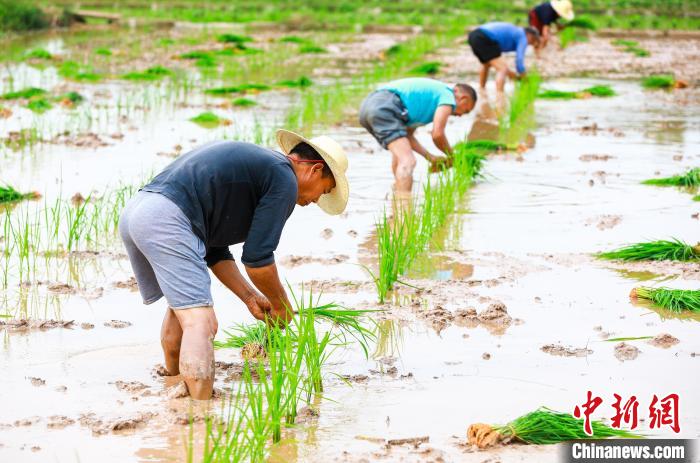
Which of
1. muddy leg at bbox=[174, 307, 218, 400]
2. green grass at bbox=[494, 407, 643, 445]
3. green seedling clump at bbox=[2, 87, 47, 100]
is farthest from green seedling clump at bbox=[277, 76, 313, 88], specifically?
green grass at bbox=[494, 407, 643, 445]

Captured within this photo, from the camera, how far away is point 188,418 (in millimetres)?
3305

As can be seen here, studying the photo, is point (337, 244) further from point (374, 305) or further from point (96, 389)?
point (96, 389)

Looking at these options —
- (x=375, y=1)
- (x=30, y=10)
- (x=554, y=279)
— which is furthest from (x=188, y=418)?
(x=375, y=1)

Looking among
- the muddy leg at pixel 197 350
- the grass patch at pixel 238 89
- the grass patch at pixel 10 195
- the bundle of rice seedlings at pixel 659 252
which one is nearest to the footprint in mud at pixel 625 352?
the bundle of rice seedlings at pixel 659 252

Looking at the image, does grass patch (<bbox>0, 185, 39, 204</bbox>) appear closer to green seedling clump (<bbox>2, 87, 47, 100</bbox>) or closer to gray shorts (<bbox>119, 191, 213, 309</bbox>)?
gray shorts (<bbox>119, 191, 213, 309</bbox>)

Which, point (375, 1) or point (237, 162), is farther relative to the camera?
point (375, 1)

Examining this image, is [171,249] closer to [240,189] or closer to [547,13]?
[240,189]

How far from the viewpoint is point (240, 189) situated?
3.46 m

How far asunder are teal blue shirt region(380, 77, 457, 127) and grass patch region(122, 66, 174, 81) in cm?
682

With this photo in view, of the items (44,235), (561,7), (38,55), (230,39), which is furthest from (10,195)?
(230,39)

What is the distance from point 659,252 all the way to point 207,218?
2805 millimetres

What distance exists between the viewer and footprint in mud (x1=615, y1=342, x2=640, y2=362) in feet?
13.1

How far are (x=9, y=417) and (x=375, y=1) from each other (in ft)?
77.8
